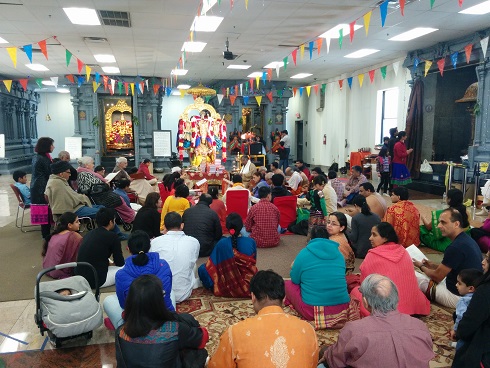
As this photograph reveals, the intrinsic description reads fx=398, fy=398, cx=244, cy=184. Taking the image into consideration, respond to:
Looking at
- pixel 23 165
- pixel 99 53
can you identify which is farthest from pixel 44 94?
pixel 99 53

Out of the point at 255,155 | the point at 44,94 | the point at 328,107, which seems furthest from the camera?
the point at 44,94

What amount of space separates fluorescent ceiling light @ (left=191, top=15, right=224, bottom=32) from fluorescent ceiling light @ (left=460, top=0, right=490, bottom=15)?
13.9 feet

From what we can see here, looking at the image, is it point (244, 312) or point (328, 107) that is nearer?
point (244, 312)

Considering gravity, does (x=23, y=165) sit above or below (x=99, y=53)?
below

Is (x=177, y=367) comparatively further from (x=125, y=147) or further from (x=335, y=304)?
(x=125, y=147)

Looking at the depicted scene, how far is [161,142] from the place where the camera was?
14320mm

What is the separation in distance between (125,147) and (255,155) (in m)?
5.77

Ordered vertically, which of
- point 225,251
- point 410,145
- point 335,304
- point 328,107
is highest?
point 328,107

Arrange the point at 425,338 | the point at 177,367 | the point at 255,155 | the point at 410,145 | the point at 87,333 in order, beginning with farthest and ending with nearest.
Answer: the point at 255,155 → the point at 410,145 → the point at 87,333 → the point at 177,367 → the point at 425,338

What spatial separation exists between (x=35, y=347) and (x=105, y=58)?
9206mm

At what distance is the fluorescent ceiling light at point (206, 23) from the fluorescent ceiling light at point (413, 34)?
3989 millimetres

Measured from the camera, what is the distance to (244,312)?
3475 mm

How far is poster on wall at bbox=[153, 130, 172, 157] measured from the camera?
14.3m

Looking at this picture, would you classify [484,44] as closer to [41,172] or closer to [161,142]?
[41,172]
